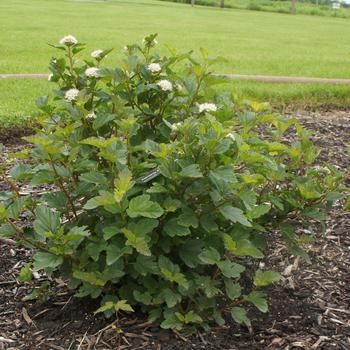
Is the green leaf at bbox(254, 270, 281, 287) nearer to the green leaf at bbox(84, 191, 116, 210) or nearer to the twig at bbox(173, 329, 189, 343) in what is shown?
the twig at bbox(173, 329, 189, 343)

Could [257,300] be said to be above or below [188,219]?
below

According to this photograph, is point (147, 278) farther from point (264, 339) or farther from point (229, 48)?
point (229, 48)

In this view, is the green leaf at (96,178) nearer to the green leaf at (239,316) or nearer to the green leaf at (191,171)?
the green leaf at (191,171)

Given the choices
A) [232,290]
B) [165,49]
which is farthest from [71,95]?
[165,49]

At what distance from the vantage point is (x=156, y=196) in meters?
2.28

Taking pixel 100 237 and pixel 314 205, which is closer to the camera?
pixel 100 237

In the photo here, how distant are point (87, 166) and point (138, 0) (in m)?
34.1

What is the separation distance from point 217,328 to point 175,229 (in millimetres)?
531

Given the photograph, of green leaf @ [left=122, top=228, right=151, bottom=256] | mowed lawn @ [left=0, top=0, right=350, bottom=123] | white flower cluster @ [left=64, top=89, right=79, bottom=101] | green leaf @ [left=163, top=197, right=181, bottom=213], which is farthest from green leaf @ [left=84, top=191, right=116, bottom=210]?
mowed lawn @ [left=0, top=0, right=350, bottom=123]

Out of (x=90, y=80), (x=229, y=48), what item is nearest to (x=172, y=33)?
(x=229, y=48)

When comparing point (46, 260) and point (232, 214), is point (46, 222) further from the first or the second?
point (232, 214)

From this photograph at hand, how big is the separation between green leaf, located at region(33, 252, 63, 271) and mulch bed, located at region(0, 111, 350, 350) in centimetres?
37

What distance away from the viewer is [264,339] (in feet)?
8.02

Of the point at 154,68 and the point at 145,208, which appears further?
the point at 154,68
